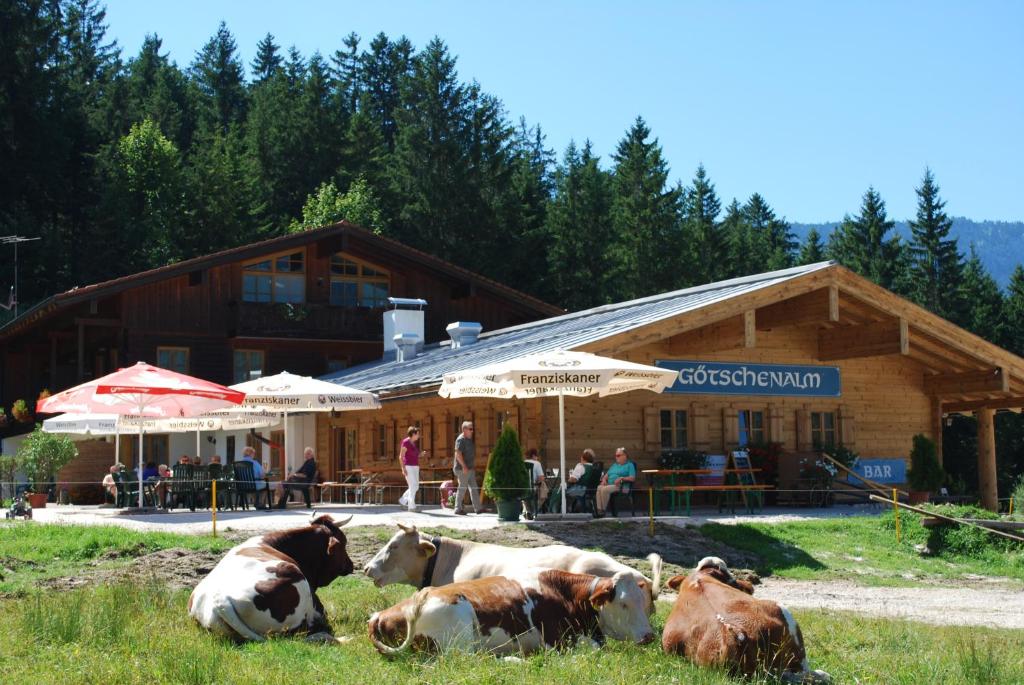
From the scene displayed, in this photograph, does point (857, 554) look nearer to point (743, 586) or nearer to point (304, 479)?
point (743, 586)

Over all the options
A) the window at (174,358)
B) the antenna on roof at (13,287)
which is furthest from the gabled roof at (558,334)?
the antenna on roof at (13,287)

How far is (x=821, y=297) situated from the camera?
77.9ft

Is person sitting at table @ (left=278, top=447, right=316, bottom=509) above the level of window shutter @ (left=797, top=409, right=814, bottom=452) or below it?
below

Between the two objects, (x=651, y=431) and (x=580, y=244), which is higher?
(x=580, y=244)

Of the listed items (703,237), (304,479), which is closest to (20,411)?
(304,479)

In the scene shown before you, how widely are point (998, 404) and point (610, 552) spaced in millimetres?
15920

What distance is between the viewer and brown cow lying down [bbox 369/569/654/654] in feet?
25.3

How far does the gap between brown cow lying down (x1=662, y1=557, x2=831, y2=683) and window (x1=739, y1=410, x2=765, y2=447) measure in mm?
16432

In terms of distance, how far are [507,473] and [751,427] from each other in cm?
878

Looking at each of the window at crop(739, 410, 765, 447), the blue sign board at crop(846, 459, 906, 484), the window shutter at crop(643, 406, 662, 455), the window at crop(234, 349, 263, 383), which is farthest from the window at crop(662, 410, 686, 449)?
the window at crop(234, 349, 263, 383)

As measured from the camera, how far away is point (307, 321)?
118 feet

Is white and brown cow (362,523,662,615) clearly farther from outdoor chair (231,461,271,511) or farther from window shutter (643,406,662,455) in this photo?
window shutter (643,406,662,455)

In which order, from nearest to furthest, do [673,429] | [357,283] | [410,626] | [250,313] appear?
1. [410,626]
2. [673,429]
3. [250,313]
4. [357,283]

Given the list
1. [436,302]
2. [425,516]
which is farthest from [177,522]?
[436,302]
